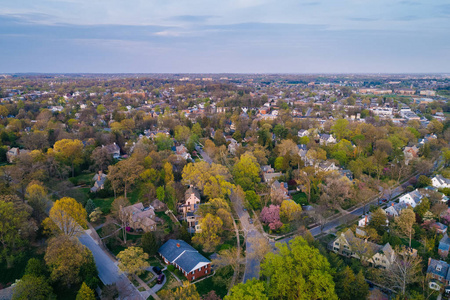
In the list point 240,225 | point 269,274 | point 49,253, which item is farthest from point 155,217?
point 269,274

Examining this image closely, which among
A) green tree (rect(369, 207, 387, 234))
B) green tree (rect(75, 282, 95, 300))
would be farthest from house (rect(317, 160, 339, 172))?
green tree (rect(75, 282, 95, 300))

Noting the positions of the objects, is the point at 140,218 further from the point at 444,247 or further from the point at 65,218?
the point at 444,247

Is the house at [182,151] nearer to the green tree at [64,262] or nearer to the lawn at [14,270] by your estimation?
the lawn at [14,270]

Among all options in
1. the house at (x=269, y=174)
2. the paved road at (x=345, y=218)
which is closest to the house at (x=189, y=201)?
the paved road at (x=345, y=218)

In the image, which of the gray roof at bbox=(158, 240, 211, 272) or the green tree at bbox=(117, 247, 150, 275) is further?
the gray roof at bbox=(158, 240, 211, 272)

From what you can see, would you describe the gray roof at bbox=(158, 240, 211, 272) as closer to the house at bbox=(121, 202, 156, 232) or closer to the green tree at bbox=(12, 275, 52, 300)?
the house at bbox=(121, 202, 156, 232)

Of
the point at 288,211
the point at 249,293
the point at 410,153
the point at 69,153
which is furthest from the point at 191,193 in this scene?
the point at 410,153
